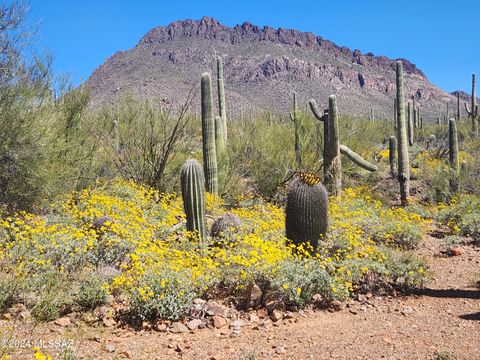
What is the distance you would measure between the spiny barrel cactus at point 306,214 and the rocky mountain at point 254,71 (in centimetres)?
5104

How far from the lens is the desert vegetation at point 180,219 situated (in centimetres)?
513

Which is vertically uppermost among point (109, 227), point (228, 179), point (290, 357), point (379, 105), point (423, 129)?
point (379, 105)

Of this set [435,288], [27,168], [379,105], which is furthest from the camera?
[379,105]

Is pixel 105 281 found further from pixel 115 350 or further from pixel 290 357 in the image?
pixel 290 357

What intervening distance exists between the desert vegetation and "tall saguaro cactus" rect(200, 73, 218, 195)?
3 cm

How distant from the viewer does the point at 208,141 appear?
35.2 ft

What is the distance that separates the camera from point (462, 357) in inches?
156

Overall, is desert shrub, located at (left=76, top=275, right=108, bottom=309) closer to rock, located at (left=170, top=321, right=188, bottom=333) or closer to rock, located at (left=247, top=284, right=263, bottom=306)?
rock, located at (left=170, top=321, right=188, bottom=333)

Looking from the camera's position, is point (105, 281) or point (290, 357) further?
point (105, 281)

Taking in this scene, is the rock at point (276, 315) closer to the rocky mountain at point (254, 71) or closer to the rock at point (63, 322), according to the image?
the rock at point (63, 322)

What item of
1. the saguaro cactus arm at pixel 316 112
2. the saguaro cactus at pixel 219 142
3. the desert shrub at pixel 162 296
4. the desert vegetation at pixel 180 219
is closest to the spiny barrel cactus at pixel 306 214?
the desert vegetation at pixel 180 219

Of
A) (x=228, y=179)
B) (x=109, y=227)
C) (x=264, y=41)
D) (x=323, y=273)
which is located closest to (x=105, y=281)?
(x=109, y=227)

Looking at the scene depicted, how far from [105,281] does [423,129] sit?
107 feet

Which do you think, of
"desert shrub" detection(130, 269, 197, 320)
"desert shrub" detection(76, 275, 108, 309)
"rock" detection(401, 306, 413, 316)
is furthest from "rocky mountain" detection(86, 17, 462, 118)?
"rock" detection(401, 306, 413, 316)
